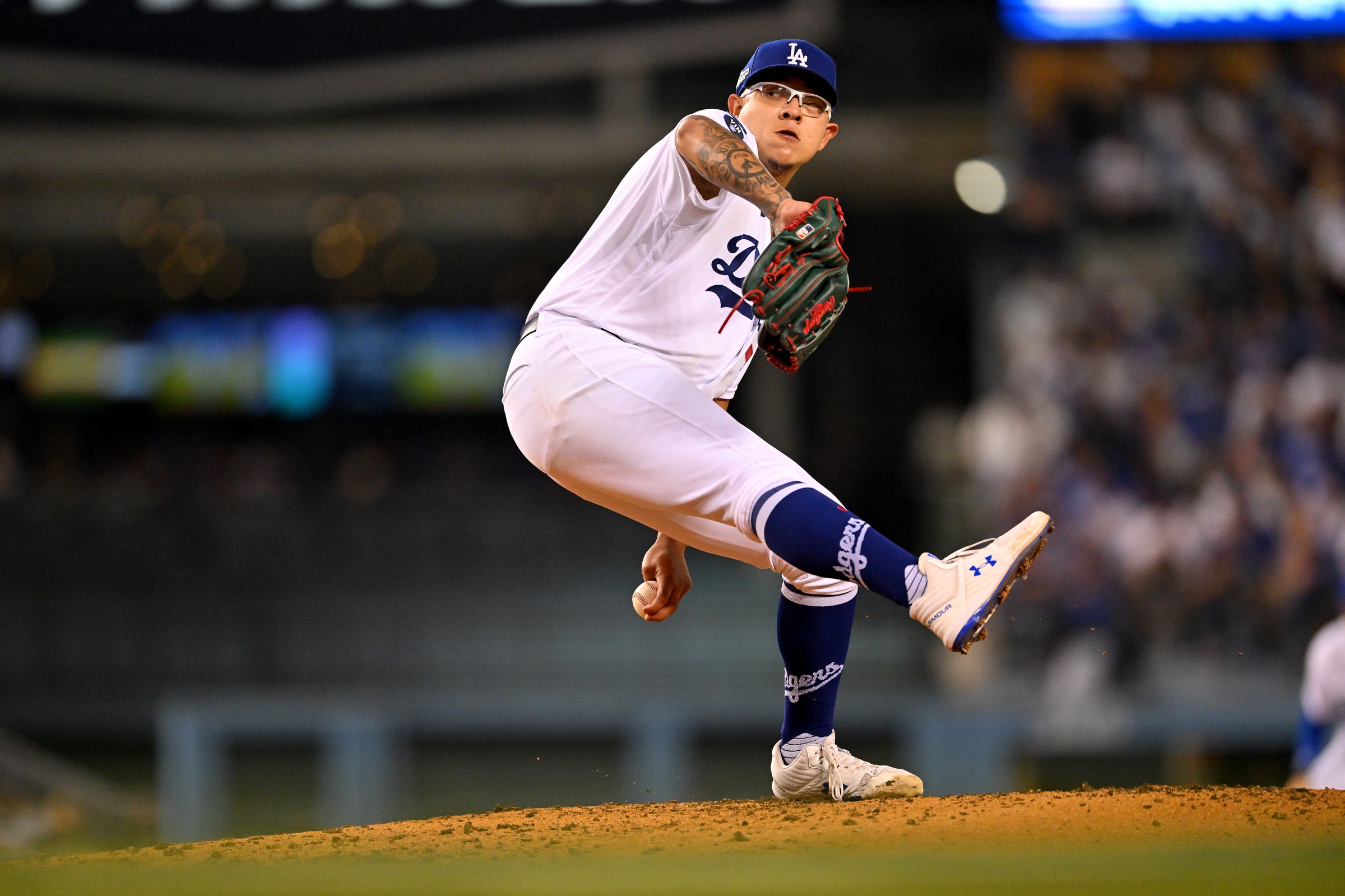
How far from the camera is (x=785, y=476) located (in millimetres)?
2963

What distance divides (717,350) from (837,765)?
112 cm

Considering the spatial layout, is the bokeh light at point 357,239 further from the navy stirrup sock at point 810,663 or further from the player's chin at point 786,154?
the player's chin at point 786,154

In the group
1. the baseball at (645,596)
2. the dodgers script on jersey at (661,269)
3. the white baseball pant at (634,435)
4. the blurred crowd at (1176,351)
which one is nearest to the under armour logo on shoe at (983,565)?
the white baseball pant at (634,435)

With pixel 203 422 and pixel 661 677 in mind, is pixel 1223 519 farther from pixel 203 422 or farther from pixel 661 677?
pixel 203 422

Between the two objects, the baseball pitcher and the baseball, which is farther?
the baseball

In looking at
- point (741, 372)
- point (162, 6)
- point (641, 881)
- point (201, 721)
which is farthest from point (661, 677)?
point (641, 881)

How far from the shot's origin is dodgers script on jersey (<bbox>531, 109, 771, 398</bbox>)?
3139 millimetres

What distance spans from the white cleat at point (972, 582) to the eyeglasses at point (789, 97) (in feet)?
3.32

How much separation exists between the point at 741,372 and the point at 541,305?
604 mm

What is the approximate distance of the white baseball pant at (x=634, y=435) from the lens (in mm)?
2986

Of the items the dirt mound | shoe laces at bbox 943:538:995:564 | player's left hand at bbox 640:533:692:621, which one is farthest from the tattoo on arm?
the dirt mound

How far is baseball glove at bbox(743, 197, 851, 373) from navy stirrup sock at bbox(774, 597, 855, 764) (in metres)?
0.94

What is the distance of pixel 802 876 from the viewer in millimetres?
2432

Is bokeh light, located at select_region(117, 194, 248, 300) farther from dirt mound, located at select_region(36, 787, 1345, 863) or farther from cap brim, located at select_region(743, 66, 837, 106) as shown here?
cap brim, located at select_region(743, 66, 837, 106)
